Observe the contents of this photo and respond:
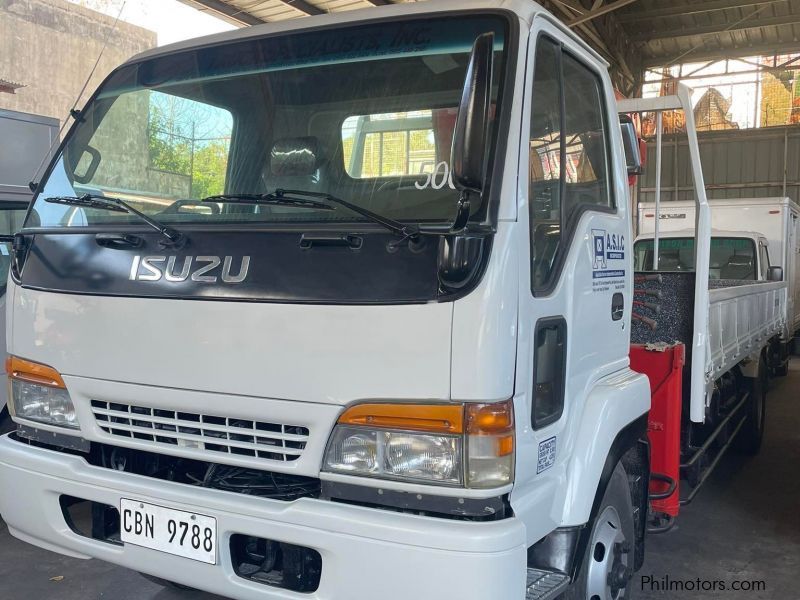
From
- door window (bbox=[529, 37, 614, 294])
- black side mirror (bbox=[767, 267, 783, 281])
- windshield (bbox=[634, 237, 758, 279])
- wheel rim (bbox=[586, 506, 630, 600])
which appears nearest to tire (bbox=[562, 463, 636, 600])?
wheel rim (bbox=[586, 506, 630, 600])

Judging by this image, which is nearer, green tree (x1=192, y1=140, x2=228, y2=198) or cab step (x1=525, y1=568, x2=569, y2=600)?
cab step (x1=525, y1=568, x2=569, y2=600)

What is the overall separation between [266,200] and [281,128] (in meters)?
0.42

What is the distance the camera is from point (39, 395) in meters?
2.55

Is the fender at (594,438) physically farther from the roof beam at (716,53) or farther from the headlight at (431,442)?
the roof beam at (716,53)

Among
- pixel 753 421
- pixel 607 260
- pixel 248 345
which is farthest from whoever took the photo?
pixel 753 421

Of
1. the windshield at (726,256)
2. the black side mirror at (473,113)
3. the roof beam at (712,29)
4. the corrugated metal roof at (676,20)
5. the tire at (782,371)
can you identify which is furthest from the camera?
the roof beam at (712,29)

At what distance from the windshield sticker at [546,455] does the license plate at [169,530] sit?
3.03 feet

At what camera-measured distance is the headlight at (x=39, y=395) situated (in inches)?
97.7

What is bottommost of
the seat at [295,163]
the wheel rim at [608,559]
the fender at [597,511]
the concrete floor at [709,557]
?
the concrete floor at [709,557]

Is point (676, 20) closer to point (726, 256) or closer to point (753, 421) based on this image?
point (726, 256)

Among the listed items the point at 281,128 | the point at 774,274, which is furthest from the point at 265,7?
the point at 281,128

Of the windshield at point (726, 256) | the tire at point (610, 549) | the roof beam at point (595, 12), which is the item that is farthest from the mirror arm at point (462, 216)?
the roof beam at point (595, 12)

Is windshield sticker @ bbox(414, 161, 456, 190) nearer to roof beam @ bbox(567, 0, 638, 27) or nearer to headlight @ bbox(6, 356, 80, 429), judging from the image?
headlight @ bbox(6, 356, 80, 429)

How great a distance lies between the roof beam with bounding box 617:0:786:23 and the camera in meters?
14.9
